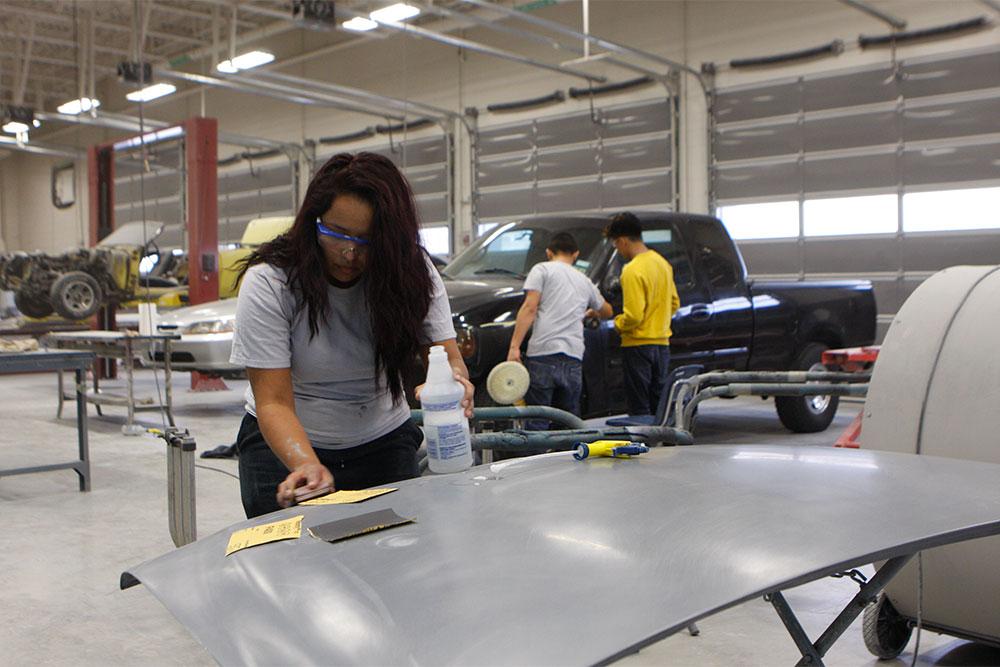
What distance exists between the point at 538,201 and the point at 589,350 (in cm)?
891

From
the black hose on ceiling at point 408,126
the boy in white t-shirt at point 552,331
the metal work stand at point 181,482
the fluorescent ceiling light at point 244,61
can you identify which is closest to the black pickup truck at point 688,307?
the boy in white t-shirt at point 552,331

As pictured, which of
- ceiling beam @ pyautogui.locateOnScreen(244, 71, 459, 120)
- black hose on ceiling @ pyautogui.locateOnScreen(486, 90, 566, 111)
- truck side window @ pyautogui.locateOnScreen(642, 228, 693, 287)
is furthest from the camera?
ceiling beam @ pyautogui.locateOnScreen(244, 71, 459, 120)

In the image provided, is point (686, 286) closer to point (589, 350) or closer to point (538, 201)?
point (589, 350)

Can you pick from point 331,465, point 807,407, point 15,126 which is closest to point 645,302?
point 807,407

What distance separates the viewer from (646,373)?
20.2ft

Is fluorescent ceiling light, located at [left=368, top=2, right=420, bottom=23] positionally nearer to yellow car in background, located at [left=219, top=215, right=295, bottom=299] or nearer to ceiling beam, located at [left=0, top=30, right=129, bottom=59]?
yellow car in background, located at [left=219, top=215, right=295, bottom=299]

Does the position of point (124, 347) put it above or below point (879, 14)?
below

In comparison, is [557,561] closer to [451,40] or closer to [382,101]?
[451,40]

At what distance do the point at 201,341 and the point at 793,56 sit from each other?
8.16 metres

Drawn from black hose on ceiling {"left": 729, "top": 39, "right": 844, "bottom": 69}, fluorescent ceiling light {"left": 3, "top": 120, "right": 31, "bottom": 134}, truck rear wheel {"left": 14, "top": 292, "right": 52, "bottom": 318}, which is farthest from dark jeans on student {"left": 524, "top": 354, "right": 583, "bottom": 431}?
fluorescent ceiling light {"left": 3, "top": 120, "right": 31, "bottom": 134}

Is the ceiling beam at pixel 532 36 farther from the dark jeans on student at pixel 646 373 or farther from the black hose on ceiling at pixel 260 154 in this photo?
the black hose on ceiling at pixel 260 154

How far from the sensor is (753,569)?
133 centimetres

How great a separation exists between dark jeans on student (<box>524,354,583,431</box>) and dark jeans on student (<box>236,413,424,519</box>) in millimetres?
3284

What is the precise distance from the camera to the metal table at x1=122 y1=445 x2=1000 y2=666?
1.20 m
